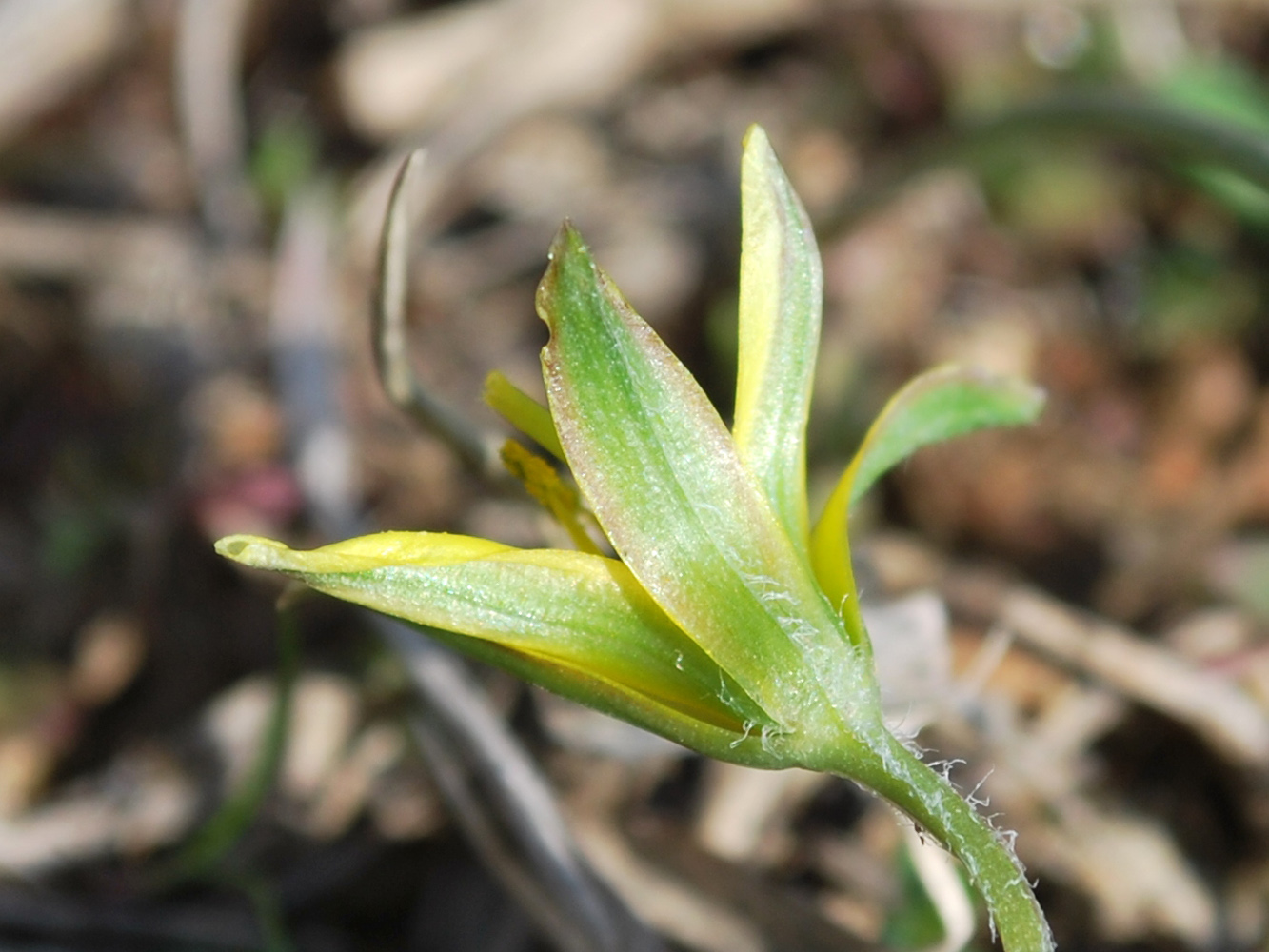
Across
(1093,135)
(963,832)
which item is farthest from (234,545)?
(1093,135)

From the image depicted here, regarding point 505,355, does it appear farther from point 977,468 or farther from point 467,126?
point 977,468

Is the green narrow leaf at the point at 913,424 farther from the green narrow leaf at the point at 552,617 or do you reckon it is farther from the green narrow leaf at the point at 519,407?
the green narrow leaf at the point at 519,407

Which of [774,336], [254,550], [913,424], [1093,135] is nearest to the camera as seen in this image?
[254,550]

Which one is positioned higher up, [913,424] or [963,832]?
[913,424]

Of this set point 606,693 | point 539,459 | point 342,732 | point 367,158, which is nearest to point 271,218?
point 367,158

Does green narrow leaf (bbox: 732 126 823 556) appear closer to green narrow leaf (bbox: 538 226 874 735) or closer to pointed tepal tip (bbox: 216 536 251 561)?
green narrow leaf (bbox: 538 226 874 735)

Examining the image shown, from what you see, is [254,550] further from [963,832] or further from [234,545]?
[963,832]
